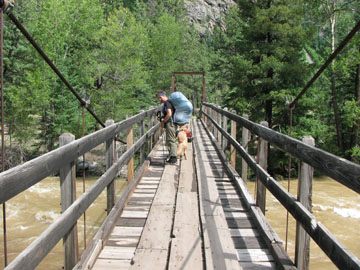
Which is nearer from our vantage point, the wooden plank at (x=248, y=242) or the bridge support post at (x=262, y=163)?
the wooden plank at (x=248, y=242)

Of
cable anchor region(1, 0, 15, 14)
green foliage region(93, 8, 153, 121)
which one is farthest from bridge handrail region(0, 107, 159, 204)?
green foliage region(93, 8, 153, 121)

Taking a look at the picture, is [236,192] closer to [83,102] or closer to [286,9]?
[83,102]

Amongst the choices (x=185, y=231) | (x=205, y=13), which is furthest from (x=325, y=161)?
(x=205, y=13)

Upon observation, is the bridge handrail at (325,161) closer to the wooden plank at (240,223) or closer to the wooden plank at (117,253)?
the wooden plank at (240,223)

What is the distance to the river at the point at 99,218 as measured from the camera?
37.0 ft

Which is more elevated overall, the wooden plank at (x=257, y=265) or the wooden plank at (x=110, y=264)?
the wooden plank at (x=257, y=265)

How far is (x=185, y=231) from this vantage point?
341cm

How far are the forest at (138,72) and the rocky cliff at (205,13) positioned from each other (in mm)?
48243

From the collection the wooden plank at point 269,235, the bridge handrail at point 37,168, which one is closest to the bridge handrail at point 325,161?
the wooden plank at point 269,235

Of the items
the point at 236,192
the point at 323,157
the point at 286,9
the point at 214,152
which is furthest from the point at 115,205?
the point at 286,9

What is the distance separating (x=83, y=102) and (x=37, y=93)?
20513 mm

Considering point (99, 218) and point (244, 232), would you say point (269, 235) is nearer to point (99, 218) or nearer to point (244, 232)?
point (244, 232)

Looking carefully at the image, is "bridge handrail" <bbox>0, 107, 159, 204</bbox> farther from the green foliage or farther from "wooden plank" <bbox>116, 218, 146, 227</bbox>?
the green foliage

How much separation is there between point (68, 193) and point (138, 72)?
2789 centimetres
